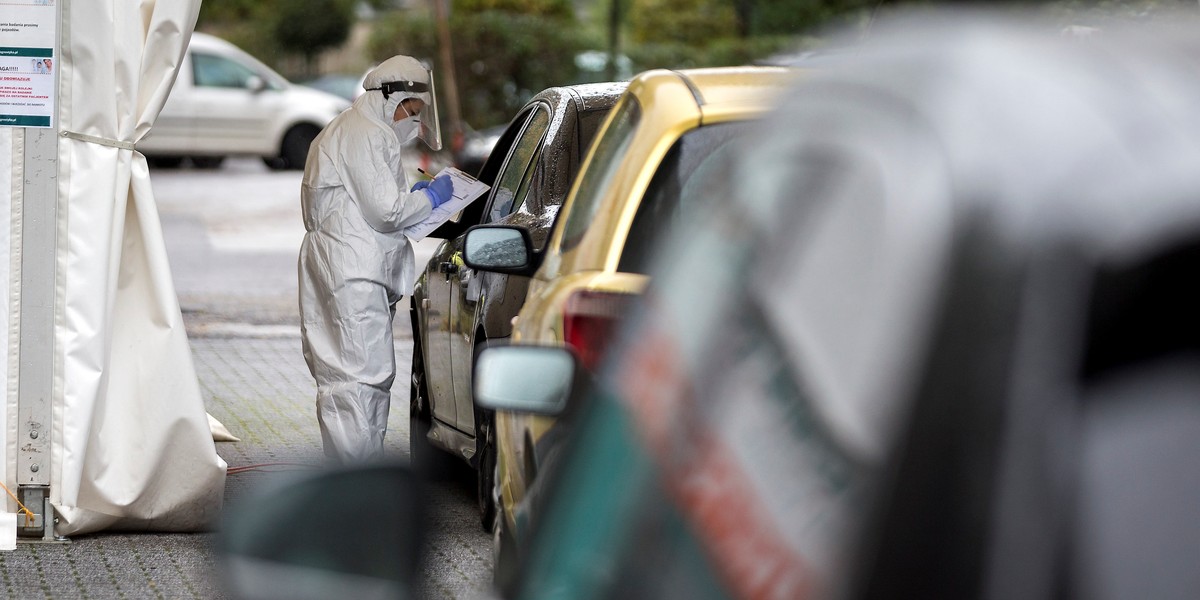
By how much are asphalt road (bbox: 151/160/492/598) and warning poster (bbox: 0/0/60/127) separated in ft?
6.69

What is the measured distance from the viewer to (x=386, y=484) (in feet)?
5.90

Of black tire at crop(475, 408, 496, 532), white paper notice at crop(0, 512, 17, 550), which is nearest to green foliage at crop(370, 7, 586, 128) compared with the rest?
black tire at crop(475, 408, 496, 532)

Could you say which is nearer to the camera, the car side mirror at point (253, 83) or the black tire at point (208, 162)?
the car side mirror at point (253, 83)

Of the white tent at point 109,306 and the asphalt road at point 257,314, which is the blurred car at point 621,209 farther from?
the white tent at point 109,306

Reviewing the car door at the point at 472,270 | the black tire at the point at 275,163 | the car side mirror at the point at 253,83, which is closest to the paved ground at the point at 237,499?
the car door at the point at 472,270

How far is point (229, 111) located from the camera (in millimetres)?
25625

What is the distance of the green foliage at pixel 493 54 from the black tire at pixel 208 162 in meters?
5.94

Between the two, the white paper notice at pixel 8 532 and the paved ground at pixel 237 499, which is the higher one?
the white paper notice at pixel 8 532

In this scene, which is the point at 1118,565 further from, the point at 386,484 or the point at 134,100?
the point at 134,100

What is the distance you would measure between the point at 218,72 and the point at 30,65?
20202 millimetres

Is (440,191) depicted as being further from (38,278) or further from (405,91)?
(38,278)

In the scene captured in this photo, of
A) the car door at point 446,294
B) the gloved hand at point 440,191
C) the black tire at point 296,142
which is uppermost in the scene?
the gloved hand at point 440,191

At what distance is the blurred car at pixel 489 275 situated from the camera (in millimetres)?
6160

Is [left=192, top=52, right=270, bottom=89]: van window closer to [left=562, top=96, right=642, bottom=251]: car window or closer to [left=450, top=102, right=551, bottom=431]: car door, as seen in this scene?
[left=450, top=102, right=551, bottom=431]: car door
